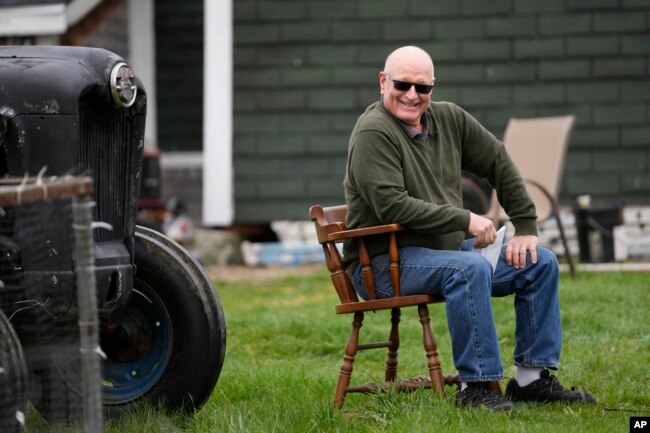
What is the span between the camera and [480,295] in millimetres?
4520

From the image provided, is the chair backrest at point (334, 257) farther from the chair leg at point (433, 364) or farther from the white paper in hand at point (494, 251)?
the white paper in hand at point (494, 251)

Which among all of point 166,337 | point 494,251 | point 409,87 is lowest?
point 166,337

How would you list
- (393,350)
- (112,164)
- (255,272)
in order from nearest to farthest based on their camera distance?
(112,164), (393,350), (255,272)

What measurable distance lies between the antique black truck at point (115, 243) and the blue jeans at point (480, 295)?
30.0 inches

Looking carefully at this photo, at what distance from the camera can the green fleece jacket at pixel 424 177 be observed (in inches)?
181

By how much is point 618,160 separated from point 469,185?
1.82m

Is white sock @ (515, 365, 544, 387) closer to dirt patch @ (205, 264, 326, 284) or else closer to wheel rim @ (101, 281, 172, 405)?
wheel rim @ (101, 281, 172, 405)

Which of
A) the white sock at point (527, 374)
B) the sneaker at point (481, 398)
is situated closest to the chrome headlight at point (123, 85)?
the sneaker at point (481, 398)

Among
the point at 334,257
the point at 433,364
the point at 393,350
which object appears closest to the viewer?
the point at 433,364

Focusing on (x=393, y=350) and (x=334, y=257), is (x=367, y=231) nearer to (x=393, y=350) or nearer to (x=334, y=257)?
(x=334, y=257)

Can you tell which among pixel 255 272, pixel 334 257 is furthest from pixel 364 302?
pixel 255 272

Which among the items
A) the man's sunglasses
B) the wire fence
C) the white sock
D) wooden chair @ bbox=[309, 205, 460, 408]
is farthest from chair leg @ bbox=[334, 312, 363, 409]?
the wire fence

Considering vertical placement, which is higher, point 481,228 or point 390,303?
point 481,228

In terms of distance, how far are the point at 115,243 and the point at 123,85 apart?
1.83 ft
